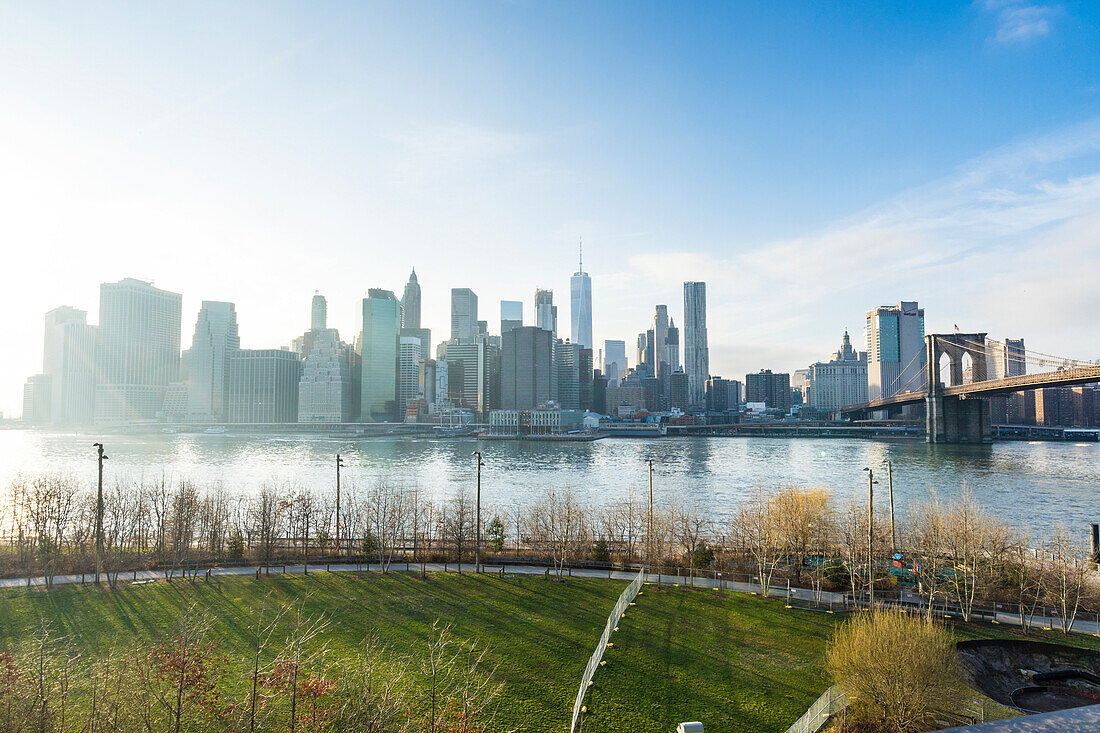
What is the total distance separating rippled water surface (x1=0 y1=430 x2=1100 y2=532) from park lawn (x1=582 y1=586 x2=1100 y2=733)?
27.3 metres

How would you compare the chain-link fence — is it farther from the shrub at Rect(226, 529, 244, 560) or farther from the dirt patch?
the shrub at Rect(226, 529, 244, 560)

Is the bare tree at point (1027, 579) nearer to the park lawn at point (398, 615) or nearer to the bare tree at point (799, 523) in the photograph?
the bare tree at point (799, 523)

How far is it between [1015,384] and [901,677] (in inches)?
3528

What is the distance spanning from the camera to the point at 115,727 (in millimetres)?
8352

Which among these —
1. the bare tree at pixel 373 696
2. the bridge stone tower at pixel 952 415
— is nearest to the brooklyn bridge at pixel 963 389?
the bridge stone tower at pixel 952 415

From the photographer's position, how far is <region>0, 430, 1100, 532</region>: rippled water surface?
174ft

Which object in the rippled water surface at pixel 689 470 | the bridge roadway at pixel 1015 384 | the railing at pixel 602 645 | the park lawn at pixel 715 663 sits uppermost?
the bridge roadway at pixel 1015 384

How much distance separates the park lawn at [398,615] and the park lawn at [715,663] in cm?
112

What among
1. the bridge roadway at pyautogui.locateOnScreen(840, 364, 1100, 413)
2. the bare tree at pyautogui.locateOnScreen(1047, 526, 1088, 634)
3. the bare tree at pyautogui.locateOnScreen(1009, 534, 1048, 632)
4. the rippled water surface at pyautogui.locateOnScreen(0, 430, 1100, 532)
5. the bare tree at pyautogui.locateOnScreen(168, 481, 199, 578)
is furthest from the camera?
the bridge roadway at pyautogui.locateOnScreen(840, 364, 1100, 413)

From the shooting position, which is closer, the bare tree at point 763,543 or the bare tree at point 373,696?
the bare tree at point 373,696

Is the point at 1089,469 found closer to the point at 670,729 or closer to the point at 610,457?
the point at 610,457

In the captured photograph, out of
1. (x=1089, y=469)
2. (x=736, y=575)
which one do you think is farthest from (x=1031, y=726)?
(x=1089, y=469)

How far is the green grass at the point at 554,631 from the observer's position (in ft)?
45.3

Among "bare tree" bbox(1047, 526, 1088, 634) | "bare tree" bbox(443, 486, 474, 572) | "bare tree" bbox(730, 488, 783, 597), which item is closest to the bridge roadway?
"bare tree" bbox(1047, 526, 1088, 634)
